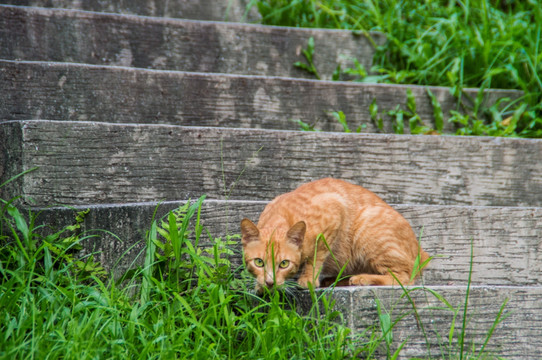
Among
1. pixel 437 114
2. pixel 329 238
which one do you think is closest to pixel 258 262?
pixel 329 238

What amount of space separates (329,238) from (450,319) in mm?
697

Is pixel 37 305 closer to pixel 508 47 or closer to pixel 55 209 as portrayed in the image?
pixel 55 209

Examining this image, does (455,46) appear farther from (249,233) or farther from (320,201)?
(249,233)

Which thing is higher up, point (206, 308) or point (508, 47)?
point (508, 47)

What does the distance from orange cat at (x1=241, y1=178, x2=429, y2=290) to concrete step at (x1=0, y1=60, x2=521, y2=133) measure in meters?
0.98

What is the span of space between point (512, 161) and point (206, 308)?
209cm

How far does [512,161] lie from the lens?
3.21 m

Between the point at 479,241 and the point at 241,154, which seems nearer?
the point at 479,241

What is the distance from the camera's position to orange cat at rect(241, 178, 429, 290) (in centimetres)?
234

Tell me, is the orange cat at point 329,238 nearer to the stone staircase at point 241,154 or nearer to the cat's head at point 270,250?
the cat's head at point 270,250

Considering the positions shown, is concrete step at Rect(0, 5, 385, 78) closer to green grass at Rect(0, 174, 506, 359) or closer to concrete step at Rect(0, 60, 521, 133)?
concrete step at Rect(0, 60, 521, 133)

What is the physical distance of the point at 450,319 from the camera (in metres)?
2.01

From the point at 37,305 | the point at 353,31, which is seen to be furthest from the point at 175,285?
the point at 353,31

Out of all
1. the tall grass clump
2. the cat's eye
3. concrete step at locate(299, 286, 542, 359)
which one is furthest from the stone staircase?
the cat's eye
